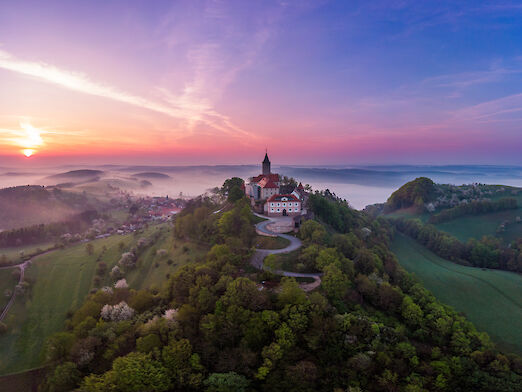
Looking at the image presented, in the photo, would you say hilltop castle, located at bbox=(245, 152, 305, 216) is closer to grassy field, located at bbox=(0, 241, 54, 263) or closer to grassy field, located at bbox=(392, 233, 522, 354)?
grassy field, located at bbox=(392, 233, 522, 354)

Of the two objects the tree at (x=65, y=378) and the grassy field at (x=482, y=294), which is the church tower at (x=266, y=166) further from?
the tree at (x=65, y=378)

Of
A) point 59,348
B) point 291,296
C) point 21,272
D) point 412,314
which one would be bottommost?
point 21,272

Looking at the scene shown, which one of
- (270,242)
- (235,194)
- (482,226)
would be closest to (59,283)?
(235,194)

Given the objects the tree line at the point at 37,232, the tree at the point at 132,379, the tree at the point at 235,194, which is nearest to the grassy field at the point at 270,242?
the tree at the point at 235,194

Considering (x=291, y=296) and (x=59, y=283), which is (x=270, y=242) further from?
(x=59, y=283)

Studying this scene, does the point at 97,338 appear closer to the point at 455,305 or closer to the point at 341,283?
the point at 341,283

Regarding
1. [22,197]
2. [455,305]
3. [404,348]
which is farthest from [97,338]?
[22,197]

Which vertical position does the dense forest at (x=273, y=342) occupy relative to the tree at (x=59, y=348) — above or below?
above
